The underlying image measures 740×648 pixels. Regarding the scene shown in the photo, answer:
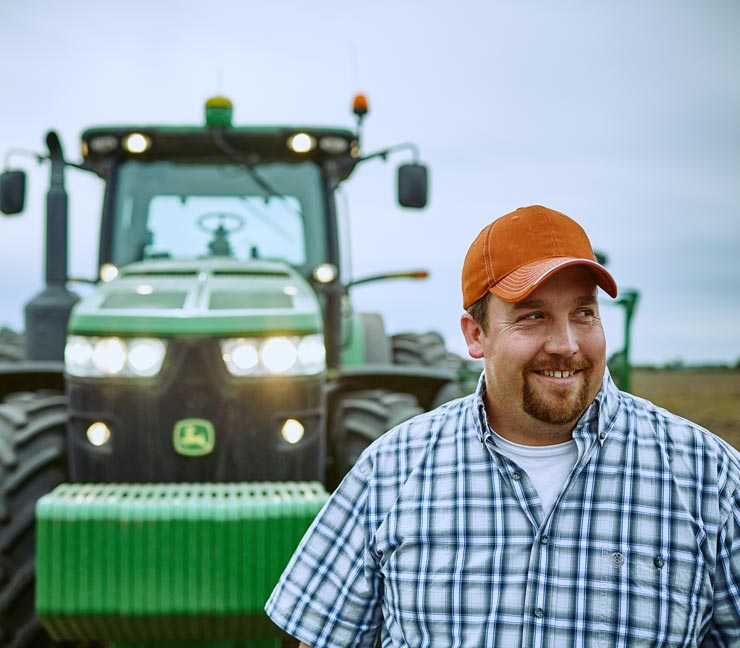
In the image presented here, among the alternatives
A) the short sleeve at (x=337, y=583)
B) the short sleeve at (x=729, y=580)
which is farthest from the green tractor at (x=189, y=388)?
the short sleeve at (x=729, y=580)

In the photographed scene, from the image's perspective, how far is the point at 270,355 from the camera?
3746 mm

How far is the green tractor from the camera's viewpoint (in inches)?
114

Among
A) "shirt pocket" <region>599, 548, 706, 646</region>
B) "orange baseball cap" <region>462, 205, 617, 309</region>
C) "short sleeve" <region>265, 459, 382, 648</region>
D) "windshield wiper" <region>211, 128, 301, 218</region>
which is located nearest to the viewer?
"shirt pocket" <region>599, 548, 706, 646</region>

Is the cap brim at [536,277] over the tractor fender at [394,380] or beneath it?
over

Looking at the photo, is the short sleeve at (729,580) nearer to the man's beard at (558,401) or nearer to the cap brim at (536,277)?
the man's beard at (558,401)

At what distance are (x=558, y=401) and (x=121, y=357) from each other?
235cm

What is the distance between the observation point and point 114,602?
2.87 meters

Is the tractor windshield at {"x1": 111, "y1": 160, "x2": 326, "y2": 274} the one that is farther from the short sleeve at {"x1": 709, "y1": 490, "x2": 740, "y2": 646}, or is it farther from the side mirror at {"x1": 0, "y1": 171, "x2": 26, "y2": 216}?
the short sleeve at {"x1": 709, "y1": 490, "x2": 740, "y2": 646}

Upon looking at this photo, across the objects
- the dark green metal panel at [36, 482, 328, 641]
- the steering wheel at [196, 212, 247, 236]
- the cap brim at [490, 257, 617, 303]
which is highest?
the steering wheel at [196, 212, 247, 236]

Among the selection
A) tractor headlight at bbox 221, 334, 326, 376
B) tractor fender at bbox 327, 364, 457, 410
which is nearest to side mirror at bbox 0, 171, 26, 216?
tractor headlight at bbox 221, 334, 326, 376

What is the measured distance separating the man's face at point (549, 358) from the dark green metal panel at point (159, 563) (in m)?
1.28

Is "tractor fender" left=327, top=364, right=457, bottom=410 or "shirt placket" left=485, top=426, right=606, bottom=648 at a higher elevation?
"tractor fender" left=327, top=364, right=457, bottom=410

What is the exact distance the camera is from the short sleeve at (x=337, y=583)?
1.97 meters

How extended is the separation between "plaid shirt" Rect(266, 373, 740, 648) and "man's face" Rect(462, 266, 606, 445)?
6 cm
